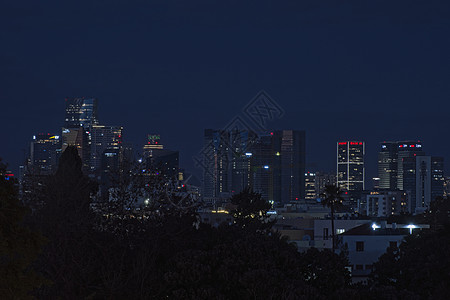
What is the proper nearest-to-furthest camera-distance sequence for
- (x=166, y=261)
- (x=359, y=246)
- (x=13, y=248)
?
(x=13, y=248), (x=166, y=261), (x=359, y=246)

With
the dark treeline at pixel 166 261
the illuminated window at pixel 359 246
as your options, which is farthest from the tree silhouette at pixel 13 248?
the illuminated window at pixel 359 246

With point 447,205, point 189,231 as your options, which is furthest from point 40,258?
point 447,205

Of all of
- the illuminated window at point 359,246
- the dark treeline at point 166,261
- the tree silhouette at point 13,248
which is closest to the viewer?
the tree silhouette at point 13,248

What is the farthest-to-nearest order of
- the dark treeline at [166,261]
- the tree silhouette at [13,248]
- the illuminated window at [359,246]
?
1. the illuminated window at [359,246]
2. the dark treeline at [166,261]
3. the tree silhouette at [13,248]

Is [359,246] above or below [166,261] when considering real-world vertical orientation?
below

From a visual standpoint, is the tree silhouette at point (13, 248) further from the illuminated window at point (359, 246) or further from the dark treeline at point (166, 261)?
the illuminated window at point (359, 246)

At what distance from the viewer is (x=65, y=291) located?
2261 centimetres

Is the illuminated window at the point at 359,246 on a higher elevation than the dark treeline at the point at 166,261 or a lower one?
lower

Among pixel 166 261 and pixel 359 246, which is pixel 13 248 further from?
pixel 359 246

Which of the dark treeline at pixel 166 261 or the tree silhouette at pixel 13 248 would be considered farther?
the dark treeline at pixel 166 261

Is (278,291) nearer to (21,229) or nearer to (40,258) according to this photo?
(40,258)

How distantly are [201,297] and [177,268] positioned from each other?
1.47 meters

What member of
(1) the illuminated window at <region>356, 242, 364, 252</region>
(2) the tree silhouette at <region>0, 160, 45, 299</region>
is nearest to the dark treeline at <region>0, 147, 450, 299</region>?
(2) the tree silhouette at <region>0, 160, 45, 299</region>

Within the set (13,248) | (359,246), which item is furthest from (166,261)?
(359,246)
